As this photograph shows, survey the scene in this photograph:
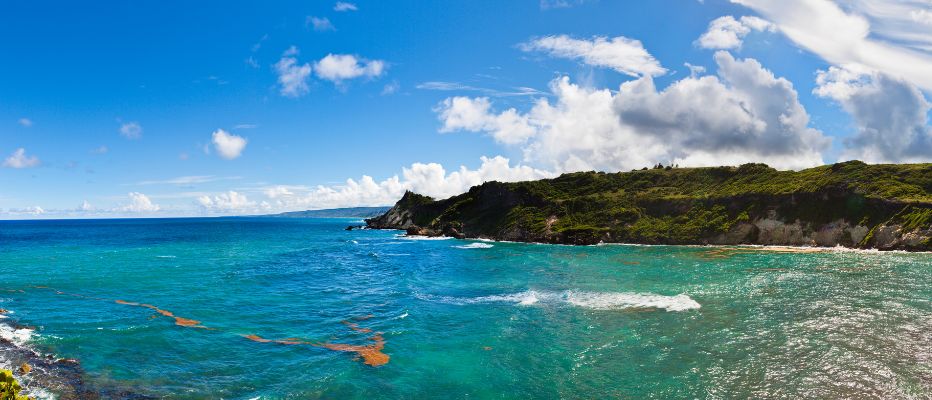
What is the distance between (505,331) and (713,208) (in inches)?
3777

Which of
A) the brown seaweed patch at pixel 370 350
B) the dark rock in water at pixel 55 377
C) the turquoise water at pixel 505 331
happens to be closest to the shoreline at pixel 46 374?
the dark rock in water at pixel 55 377

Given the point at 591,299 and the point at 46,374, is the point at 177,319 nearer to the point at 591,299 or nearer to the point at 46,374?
the point at 46,374

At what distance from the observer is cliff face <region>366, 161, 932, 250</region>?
271 feet

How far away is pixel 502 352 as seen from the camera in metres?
26.4

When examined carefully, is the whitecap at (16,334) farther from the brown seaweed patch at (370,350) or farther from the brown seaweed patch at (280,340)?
the brown seaweed patch at (370,350)

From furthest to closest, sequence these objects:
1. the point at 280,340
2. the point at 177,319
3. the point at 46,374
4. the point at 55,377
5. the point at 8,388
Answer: the point at 177,319 → the point at 280,340 → the point at 46,374 → the point at 55,377 → the point at 8,388

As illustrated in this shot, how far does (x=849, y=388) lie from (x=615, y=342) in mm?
10696

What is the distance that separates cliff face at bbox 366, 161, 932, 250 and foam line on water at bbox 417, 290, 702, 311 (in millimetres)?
62383

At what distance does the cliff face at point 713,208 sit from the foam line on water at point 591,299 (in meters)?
62.4

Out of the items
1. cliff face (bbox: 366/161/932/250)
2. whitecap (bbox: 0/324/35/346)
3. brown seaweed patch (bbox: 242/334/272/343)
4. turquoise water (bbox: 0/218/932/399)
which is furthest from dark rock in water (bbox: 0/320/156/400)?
cliff face (bbox: 366/161/932/250)

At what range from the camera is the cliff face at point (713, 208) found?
8250cm

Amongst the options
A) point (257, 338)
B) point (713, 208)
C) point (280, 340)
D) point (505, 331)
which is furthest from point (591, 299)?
point (713, 208)

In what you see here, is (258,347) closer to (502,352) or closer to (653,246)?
(502,352)

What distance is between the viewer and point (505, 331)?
30734 mm
